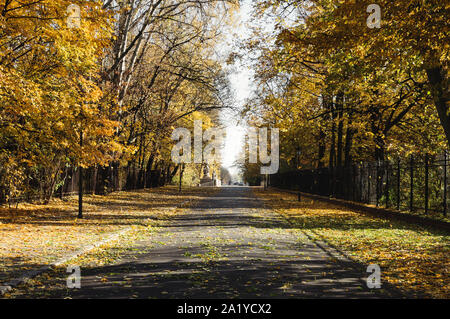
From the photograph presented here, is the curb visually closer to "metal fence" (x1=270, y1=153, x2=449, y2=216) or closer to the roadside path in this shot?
the roadside path

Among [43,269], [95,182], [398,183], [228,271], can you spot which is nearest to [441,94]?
[228,271]

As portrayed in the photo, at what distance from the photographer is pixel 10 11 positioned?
1291cm

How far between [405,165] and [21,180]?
15.5 meters

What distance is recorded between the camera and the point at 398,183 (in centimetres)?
1889

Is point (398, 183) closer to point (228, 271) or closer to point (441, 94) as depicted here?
point (441, 94)

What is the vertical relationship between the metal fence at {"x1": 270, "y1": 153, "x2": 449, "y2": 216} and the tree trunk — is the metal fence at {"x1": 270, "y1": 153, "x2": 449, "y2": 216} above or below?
below

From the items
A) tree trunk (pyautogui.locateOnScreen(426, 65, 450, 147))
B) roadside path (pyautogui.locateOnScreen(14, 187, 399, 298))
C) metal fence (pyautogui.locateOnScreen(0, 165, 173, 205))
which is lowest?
roadside path (pyautogui.locateOnScreen(14, 187, 399, 298))

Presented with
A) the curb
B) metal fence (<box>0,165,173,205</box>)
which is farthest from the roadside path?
metal fence (<box>0,165,173,205</box>)

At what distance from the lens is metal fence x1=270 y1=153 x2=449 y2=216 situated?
16.3 m

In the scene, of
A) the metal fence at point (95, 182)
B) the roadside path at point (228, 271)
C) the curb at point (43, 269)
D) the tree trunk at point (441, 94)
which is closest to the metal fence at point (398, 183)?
the tree trunk at point (441, 94)

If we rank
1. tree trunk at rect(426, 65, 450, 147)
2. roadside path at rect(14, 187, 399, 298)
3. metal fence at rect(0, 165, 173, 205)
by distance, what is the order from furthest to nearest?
metal fence at rect(0, 165, 173, 205), tree trunk at rect(426, 65, 450, 147), roadside path at rect(14, 187, 399, 298)

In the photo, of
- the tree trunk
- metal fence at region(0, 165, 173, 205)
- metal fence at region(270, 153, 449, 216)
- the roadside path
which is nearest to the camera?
the roadside path
